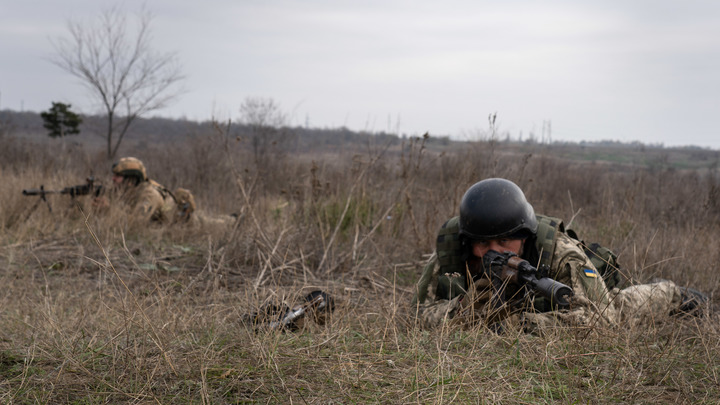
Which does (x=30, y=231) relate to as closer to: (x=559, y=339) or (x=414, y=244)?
(x=414, y=244)

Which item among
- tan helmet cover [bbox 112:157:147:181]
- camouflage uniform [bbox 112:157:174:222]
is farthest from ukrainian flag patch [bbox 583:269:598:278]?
tan helmet cover [bbox 112:157:147:181]

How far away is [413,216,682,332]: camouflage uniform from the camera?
281cm

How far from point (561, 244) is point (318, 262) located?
2889 mm

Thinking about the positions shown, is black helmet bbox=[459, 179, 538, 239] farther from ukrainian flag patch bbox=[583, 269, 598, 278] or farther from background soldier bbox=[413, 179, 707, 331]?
ukrainian flag patch bbox=[583, 269, 598, 278]

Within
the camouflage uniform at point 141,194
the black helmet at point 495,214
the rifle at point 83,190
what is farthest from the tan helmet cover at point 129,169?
the black helmet at point 495,214

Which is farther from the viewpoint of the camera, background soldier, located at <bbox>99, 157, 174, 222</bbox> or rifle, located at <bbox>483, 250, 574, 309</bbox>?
background soldier, located at <bbox>99, 157, 174, 222</bbox>

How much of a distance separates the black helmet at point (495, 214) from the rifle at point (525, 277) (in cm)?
25

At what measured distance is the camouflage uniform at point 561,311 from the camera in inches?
111

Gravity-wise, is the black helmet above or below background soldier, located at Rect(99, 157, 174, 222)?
above

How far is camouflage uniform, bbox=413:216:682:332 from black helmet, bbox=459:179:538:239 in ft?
0.84

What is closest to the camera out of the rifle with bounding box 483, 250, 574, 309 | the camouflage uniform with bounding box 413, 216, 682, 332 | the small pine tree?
the rifle with bounding box 483, 250, 574, 309

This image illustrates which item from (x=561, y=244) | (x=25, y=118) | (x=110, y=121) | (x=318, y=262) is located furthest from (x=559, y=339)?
(x=25, y=118)

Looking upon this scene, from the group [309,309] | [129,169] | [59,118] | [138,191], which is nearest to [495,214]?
[309,309]

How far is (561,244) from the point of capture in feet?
10.7
